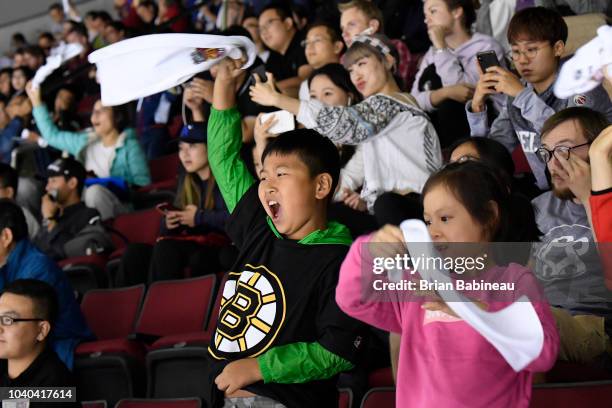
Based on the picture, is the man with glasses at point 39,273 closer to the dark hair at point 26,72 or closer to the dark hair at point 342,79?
the dark hair at point 342,79

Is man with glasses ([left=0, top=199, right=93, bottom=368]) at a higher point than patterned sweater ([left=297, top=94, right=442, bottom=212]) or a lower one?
lower

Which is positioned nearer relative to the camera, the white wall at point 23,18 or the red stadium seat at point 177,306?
the red stadium seat at point 177,306

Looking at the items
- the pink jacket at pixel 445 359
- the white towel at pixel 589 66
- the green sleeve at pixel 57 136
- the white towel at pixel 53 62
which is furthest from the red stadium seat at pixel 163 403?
the green sleeve at pixel 57 136

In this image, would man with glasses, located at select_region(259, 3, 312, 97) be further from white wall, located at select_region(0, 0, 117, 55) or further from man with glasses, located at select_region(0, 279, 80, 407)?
white wall, located at select_region(0, 0, 117, 55)

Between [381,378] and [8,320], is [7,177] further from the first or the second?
[381,378]

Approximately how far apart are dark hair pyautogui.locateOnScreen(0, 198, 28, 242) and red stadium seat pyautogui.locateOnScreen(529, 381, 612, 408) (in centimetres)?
249

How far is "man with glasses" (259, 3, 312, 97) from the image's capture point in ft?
17.7

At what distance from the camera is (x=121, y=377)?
3.40m

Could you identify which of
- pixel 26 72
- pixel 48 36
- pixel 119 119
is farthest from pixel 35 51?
pixel 119 119

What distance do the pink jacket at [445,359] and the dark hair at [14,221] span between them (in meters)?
2.34

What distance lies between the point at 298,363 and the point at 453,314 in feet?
1.63

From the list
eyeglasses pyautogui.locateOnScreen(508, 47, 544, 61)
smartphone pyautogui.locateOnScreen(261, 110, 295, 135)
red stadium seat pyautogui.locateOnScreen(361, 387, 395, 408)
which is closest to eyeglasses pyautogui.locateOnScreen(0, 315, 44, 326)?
smartphone pyautogui.locateOnScreen(261, 110, 295, 135)

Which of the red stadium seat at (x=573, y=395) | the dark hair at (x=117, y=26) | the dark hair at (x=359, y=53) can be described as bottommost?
the red stadium seat at (x=573, y=395)

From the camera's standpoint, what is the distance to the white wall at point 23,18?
34.8 feet
